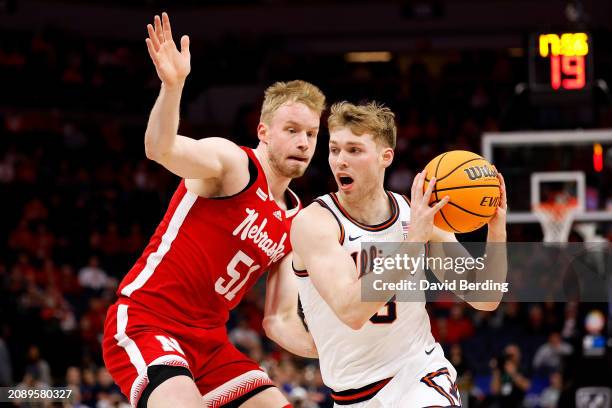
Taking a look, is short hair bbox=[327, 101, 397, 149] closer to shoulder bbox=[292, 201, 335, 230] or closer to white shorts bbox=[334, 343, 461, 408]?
shoulder bbox=[292, 201, 335, 230]

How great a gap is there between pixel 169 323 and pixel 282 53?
56.9ft

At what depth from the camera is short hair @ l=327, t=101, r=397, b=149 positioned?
4.70 meters

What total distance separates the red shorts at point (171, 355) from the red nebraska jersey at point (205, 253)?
7cm

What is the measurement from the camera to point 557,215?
38.7 feet

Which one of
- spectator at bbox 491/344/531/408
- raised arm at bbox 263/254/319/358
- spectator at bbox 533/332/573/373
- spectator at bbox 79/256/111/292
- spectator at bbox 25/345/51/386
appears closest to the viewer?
raised arm at bbox 263/254/319/358

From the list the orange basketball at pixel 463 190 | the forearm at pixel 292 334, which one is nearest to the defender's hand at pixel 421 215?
the orange basketball at pixel 463 190

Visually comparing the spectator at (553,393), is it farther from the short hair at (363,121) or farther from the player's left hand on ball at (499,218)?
the short hair at (363,121)

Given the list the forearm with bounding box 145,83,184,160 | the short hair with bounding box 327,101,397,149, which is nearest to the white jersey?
the short hair with bounding box 327,101,397,149

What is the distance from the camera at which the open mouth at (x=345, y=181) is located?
471 cm

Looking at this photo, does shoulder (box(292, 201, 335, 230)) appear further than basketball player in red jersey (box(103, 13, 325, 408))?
No

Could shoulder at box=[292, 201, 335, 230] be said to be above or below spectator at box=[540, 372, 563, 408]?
above

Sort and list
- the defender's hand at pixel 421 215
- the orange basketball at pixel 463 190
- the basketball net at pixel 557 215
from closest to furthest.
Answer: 1. the defender's hand at pixel 421 215
2. the orange basketball at pixel 463 190
3. the basketball net at pixel 557 215

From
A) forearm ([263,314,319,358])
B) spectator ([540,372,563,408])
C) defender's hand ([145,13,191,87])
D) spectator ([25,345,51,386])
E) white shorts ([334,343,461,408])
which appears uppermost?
defender's hand ([145,13,191,87])

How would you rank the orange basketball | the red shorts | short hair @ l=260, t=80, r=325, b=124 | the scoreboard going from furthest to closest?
the scoreboard → short hair @ l=260, t=80, r=325, b=124 → the red shorts → the orange basketball
